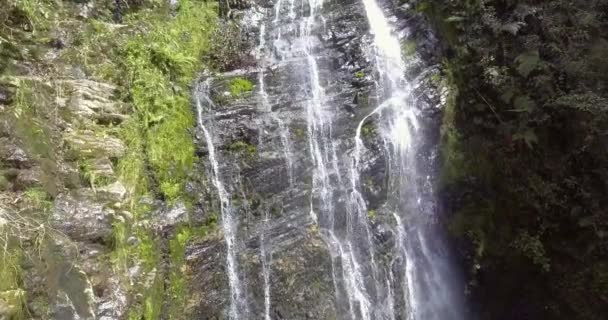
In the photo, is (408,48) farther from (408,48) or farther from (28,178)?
(28,178)

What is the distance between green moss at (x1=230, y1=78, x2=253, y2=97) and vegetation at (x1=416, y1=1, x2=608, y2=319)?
343cm

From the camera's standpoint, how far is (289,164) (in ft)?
24.5

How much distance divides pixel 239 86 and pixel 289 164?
180 cm

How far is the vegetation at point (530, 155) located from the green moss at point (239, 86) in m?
3.43

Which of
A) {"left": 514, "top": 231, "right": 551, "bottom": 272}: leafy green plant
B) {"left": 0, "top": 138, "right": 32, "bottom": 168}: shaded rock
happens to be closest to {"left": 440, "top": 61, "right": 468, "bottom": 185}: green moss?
{"left": 514, "top": 231, "right": 551, "bottom": 272}: leafy green plant

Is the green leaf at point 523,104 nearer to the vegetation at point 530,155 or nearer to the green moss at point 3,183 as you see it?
the vegetation at point 530,155

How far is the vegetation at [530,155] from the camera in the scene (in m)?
6.60

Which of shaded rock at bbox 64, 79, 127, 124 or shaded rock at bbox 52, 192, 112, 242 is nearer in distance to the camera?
shaded rock at bbox 52, 192, 112, 242

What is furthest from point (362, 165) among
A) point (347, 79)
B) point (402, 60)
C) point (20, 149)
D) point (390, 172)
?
point (20, 149)

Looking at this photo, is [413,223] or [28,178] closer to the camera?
[28,178]

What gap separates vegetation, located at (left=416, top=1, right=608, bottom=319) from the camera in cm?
660

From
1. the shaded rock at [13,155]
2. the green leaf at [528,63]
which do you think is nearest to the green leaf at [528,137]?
the green leaf at [528,63]

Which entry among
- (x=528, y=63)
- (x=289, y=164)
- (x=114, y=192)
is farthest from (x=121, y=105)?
(x=528, y=63)

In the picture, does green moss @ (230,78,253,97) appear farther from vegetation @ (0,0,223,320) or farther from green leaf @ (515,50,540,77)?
green leaf @ (515,50,540,77)
